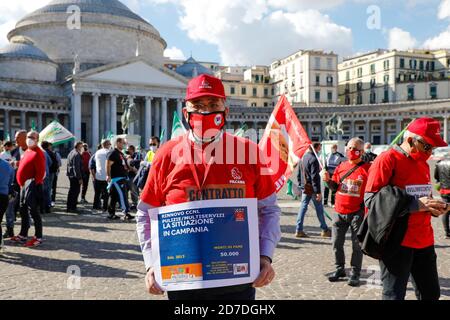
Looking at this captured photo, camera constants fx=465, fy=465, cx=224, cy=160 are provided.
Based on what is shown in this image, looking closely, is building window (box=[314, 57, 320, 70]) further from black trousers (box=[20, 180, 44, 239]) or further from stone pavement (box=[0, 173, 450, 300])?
black trousers (box=[20, 180, 44, 239])

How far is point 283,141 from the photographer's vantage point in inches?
346

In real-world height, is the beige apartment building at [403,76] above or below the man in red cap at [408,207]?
above

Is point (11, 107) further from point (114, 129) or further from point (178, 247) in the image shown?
point (178, 247)

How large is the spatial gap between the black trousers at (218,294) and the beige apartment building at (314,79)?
230 feet

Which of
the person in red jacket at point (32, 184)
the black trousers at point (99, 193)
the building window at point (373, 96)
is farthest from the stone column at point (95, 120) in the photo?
the building window at point (373, 96)

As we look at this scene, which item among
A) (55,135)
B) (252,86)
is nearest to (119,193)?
(55,135)

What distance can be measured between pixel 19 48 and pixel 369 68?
51.4 meters

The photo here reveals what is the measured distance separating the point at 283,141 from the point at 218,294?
6399 mm

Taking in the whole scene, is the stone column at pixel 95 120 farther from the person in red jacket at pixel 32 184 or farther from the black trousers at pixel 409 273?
the black trousers at pixel 409 273

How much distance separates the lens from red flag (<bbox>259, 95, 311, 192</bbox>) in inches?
337

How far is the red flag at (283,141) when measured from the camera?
8570mm

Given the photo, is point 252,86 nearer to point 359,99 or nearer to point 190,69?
point 359,99

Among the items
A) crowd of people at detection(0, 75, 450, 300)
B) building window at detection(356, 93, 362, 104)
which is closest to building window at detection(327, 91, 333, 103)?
building window at detection(356, 93, 362, 104)

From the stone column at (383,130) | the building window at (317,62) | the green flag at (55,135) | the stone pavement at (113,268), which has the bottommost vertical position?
the stone pavement at (113,268)
